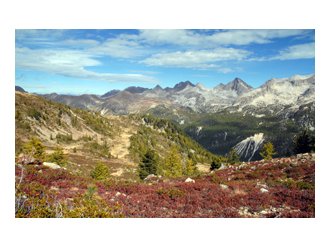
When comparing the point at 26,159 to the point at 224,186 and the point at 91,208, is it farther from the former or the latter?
the point at 224,186

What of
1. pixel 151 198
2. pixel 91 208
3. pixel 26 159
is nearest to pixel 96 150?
pixel 26 159

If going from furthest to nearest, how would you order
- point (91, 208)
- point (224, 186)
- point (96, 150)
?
point (96, 150)
point (224, 186)
point (91, 208)

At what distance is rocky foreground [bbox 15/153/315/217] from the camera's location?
39.9ft

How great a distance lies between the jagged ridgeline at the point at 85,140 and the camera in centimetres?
3155

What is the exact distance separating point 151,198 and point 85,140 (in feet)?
148

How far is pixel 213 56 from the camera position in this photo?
16484 mm

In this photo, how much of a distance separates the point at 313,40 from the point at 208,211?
30.9 ft

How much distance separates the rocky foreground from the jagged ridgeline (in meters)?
3.22

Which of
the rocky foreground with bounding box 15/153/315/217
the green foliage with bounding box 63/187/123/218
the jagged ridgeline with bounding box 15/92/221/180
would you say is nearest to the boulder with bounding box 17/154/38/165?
the jagged ridgeline with bounding box 15/92/221/180

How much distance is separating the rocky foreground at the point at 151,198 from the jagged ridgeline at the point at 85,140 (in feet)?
10.5

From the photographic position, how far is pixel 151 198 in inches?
544

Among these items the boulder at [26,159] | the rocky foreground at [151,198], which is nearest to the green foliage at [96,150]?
the boulder at [26,159]
